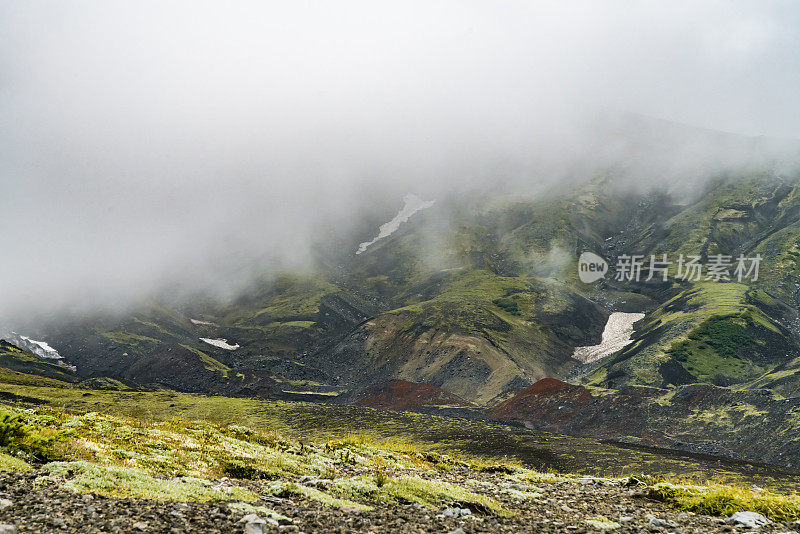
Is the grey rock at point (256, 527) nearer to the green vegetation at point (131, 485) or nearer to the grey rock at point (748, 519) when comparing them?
the green vegetation at point (131, 485)

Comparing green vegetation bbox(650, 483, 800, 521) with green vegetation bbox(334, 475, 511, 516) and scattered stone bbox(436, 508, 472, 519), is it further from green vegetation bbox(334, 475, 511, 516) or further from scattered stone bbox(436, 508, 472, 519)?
scattered stone bbox(436, 508, 472, 519)

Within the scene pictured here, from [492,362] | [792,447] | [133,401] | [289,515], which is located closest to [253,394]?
[133,401]

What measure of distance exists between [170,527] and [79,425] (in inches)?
534

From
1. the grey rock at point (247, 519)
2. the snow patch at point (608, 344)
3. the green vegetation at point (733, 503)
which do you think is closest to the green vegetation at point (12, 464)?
the grey rock at point (247, 519)

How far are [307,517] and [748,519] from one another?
1244 centimetres

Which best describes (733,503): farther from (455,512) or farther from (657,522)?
(455,512)

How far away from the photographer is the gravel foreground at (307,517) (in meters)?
10.1

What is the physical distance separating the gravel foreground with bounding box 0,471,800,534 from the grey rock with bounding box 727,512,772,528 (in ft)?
0.84

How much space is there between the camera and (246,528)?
1028 cm

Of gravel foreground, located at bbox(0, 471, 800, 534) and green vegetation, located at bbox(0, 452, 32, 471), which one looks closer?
gravel foreground, located at bbox(0, 471, 800, 534)

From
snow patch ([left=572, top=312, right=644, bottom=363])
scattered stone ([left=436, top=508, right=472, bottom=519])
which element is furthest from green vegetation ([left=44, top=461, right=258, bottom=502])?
snow patch ([left=572, top=312, right=644, bottom=363])

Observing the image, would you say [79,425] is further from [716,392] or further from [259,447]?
[716,392]

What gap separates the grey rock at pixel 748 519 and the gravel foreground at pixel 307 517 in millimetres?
255

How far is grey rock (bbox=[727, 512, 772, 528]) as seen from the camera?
14.8 metres
